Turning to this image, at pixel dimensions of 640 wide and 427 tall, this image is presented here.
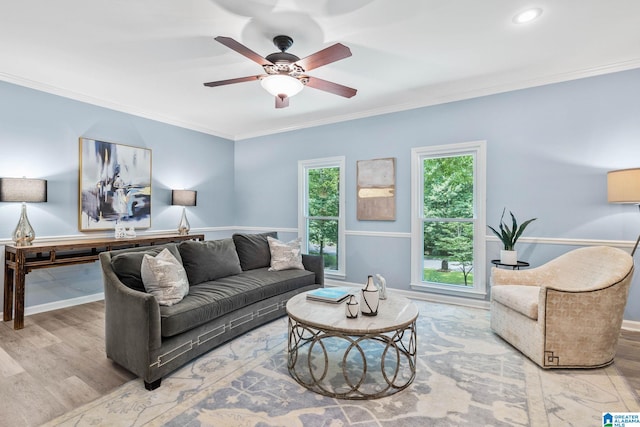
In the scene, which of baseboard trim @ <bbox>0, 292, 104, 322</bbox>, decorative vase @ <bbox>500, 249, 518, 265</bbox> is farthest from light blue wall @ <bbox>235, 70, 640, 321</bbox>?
baseboard trim @ <bbox>0, 292, 104, 322</bbox>

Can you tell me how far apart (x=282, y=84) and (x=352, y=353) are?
2315mm

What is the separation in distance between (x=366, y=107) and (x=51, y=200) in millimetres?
4163

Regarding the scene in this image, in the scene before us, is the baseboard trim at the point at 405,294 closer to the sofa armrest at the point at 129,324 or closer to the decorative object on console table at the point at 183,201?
the decorative object on console table at the point at 183,201

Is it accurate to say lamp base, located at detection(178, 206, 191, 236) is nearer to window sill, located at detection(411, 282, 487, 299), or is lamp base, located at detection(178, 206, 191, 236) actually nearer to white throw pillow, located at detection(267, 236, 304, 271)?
white throw pillow, located at detection(267, 236, 304, 271)

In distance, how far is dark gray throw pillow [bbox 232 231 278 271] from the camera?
3.79 m

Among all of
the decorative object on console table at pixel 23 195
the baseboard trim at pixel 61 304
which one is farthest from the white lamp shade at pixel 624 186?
the baseboard trim at pixel 61 304

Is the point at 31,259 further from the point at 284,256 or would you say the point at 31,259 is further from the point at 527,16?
the point at 527,16

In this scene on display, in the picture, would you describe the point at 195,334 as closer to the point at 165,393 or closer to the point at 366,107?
the point at 165,393

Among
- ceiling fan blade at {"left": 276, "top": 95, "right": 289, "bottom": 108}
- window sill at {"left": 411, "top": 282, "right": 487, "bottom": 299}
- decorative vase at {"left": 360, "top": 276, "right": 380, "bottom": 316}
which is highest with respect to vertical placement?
ceiling fan blade at {"left": 276, "top": 95, "right": 289, "bottom": 108}

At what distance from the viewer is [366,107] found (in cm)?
442

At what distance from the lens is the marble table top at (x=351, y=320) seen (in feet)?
6.63
